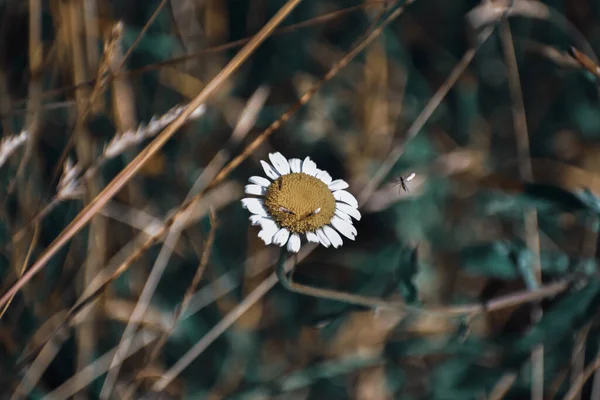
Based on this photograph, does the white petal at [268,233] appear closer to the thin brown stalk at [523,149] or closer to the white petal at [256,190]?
the white petal at [256,190]

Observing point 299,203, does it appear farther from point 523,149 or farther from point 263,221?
point 523,149

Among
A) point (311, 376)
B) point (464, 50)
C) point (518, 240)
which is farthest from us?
point (464, 50)

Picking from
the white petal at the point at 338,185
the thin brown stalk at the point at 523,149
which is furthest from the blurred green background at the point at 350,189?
the white petal at the point at 338,185

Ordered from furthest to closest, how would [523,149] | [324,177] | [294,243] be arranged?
[523,149] → [324,177] → [294,243]

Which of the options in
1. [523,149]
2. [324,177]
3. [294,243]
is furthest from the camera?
[523,149]

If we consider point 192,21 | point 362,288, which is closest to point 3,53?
point 192,21

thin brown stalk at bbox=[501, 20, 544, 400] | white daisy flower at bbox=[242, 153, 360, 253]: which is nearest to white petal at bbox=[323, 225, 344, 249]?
white daisy flower at bbox=[242, 153, 360, 253]

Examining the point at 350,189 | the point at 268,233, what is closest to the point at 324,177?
the point at 268,233

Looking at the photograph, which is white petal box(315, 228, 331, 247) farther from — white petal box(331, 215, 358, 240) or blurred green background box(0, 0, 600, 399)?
blurred green background box(0, 0, 600, 399)

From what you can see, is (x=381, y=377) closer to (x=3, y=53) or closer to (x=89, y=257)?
(x=89, y=257)
